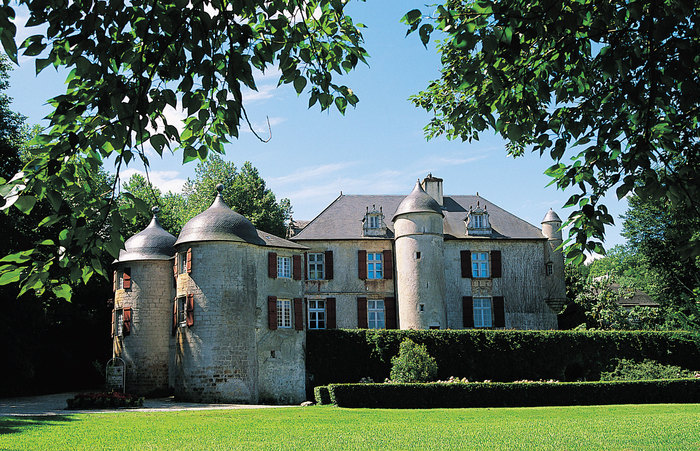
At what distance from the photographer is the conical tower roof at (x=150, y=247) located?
29891 mm

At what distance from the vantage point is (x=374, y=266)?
112 ft

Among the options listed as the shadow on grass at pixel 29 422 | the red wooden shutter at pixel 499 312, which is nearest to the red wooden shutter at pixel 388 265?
the red wooden shutter at pixel 499 312

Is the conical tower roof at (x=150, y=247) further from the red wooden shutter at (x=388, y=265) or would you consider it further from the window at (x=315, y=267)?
the red wooden shutter at (x=388, y=265)

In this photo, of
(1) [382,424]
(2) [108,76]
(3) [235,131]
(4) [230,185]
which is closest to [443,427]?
(1) [382,424]

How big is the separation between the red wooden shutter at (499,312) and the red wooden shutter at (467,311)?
3.90ft

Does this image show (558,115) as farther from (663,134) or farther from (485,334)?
(485,334)

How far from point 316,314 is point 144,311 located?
8.42 m

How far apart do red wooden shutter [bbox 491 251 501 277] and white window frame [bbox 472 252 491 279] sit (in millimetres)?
227

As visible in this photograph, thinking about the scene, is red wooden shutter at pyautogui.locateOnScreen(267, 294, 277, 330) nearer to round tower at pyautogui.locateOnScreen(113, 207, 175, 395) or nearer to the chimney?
round tower at pyautogui.locateOnScreen(113, 207, 175, 395)

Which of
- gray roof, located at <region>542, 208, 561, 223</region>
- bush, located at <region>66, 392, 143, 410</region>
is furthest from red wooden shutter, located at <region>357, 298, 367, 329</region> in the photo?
bush, located at <region>66, 392, 143, 410</region>

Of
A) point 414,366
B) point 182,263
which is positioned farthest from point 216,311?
point 414,366

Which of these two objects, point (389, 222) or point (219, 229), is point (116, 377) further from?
point (389, 222)

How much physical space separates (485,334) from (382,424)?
15328mm

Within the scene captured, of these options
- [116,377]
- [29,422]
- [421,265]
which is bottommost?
[29,422]
